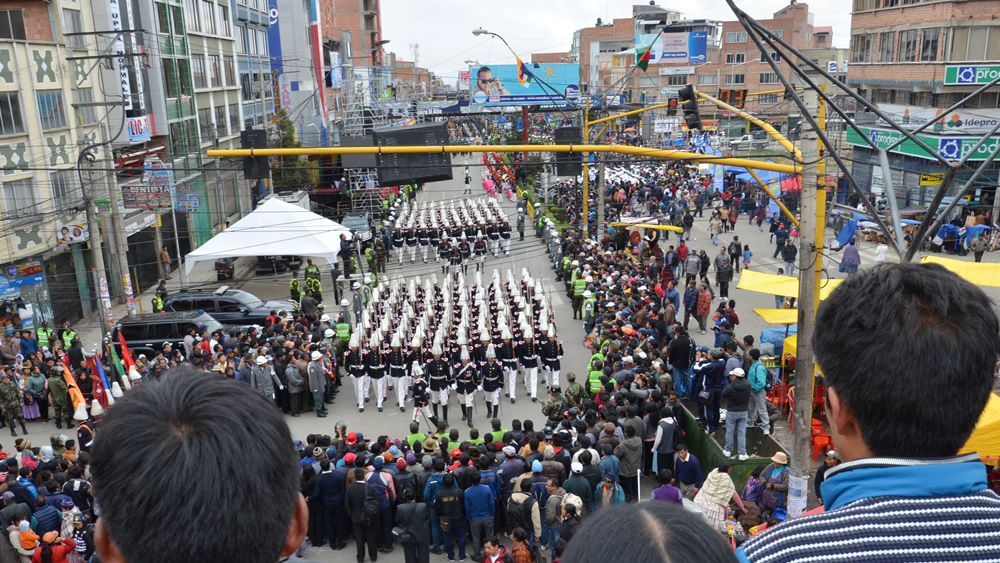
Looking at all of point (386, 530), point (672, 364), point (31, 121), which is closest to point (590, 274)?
point (672, 364)

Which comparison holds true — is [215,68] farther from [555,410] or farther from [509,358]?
[555,410]

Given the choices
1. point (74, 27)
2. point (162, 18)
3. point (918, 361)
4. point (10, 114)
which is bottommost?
point (918, 361)

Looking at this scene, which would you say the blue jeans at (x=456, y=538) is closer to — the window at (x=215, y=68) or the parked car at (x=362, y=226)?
the parked car at (x=362, y=226)

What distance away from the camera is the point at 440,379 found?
15.6m

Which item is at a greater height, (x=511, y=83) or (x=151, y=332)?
(x=511, y=83)

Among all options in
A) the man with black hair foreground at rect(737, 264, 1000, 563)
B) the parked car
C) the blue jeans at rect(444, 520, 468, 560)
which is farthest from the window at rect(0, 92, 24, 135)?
the man with black hair foreground at rect(737, 264, 1000, 563)

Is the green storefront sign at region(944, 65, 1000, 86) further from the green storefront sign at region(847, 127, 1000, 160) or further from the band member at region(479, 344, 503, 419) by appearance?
the band member at region(479, 344, 503, 419)

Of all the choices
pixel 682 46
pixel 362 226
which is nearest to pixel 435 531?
pixel 362 226

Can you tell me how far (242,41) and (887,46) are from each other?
35187mm

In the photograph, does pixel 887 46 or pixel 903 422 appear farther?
pixel 887 46

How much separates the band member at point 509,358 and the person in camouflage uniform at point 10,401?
33.0 ft

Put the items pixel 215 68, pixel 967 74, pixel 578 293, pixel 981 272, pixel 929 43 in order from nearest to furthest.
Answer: pixel 981 272 < pixel 578 293 < pixel 967 74 < pixel 929 43 < pixel 215 68

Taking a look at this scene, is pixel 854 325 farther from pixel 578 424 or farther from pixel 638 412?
pixel 638 412

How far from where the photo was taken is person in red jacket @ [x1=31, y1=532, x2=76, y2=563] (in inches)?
359
